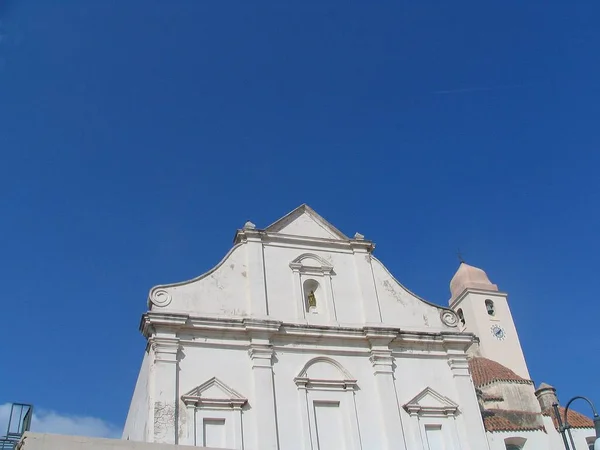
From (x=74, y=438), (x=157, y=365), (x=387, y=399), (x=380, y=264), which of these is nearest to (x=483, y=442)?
(x=387, y=399)

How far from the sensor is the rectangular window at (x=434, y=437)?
18.5m

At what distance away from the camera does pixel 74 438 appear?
419 inches

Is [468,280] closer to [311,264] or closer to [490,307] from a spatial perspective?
[490,307]

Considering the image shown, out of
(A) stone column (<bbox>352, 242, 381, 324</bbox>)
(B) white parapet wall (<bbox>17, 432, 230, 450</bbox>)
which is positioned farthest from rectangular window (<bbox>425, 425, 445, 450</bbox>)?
(B) white parapet wall (<bbox>17, 432, 230, 450</bbox>)

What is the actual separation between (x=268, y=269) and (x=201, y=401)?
5026 mm

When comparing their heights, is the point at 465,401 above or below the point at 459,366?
below

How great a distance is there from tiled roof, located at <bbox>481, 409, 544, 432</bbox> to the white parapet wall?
1604 cm

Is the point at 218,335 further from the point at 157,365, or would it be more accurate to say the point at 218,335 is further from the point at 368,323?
the point at 368,323

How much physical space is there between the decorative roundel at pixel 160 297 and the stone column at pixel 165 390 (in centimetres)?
123

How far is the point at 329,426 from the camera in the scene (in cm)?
1778

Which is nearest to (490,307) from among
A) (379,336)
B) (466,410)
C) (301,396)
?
(466,410)

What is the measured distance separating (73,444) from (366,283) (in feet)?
40.1

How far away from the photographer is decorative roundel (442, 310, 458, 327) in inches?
829

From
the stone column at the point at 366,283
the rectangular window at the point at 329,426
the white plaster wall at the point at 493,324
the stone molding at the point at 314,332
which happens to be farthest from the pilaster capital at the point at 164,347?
the white plaster wall at the point at 493,324
